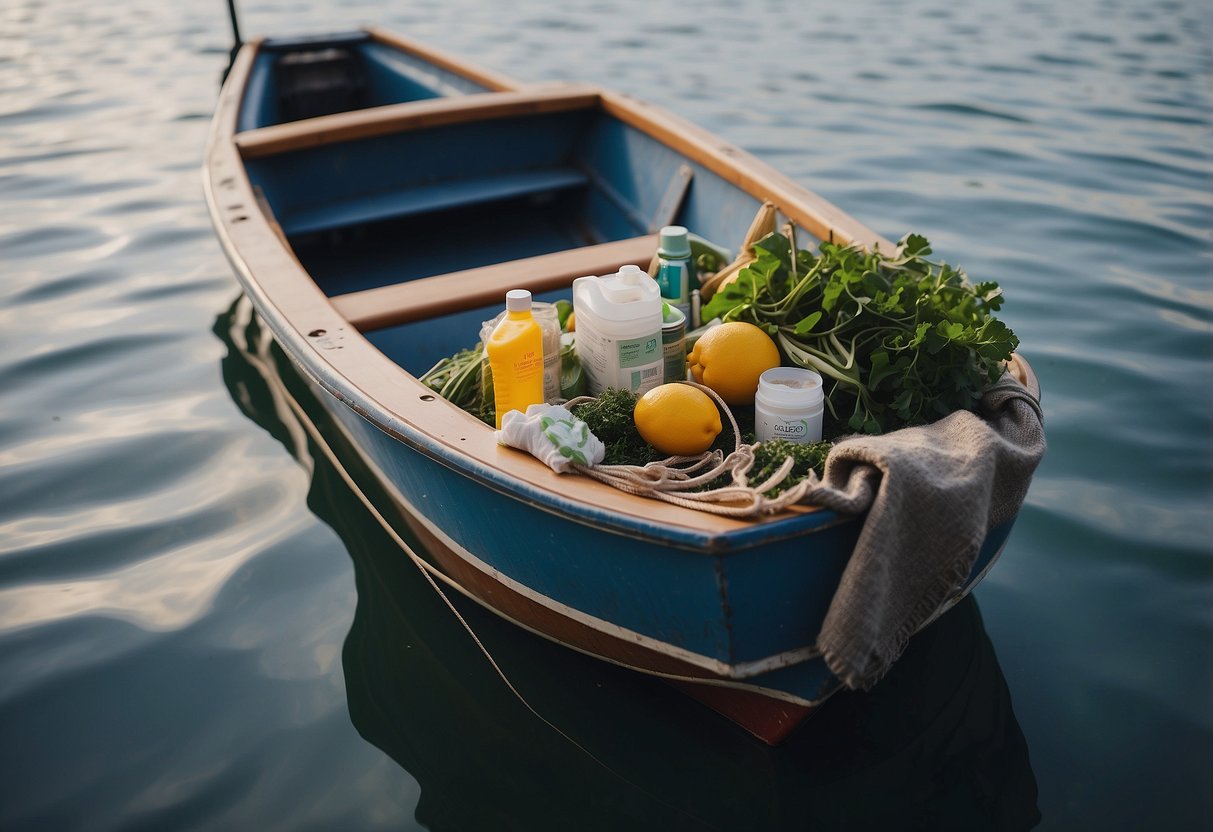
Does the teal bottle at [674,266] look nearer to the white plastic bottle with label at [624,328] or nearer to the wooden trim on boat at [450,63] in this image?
the white plastic bottle with label at [624,328]

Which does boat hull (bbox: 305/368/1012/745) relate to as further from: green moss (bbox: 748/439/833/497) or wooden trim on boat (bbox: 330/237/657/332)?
wooden trim on boat (bbox: 330/237/657/332)

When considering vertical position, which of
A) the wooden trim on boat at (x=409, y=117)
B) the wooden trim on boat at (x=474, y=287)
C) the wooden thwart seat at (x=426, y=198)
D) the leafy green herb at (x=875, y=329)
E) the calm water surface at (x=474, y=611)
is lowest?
the calm water surface at (x=474, y=611)

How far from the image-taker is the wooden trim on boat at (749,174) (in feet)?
11.1

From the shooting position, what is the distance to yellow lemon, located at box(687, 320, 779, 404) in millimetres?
2525

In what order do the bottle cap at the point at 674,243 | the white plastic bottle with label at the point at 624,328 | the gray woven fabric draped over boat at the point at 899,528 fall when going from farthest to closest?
the bottle cap at the point at 674,243 < the white plastic bottle with label at the point at 624,328 < the gray woven fabric draped over boat at the point at 899,528

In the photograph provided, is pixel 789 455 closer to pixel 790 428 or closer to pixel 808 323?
pixel 790 428

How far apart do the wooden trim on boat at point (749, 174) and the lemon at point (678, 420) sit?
1.10m

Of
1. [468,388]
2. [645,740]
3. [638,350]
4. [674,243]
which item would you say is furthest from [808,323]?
[645,740]

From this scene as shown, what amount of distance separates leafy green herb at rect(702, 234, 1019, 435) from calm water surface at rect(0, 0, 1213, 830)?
899mm

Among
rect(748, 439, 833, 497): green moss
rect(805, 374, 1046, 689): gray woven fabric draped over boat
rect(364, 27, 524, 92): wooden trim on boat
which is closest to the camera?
rect(805, 374, 1046, 689): gray woven fabric draped over boat

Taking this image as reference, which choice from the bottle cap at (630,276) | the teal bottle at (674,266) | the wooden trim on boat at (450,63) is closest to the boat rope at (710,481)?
the bottle cap at (630,276)

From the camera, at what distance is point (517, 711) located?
277 cm

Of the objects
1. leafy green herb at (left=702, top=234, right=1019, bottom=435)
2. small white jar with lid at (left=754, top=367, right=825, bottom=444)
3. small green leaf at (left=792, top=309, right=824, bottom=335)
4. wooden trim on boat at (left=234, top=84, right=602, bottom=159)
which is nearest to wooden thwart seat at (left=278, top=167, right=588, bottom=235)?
wooden trim on boat at (left=234, top=84, right=602, bottom=159)

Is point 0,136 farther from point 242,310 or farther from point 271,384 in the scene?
point 271,384
